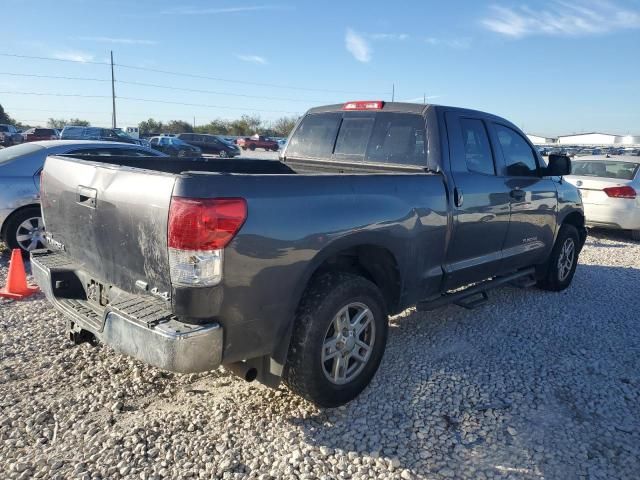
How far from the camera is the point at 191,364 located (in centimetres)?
244

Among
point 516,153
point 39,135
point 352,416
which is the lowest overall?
point 352,416

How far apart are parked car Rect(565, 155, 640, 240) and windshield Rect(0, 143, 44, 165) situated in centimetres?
921

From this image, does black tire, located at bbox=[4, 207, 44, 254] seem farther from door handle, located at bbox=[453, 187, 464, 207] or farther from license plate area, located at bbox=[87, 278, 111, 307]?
door handle, located at bbox=[453, 187, 464, 207]

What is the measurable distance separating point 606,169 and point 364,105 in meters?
7.73

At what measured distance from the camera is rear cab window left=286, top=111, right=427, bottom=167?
4.09 m

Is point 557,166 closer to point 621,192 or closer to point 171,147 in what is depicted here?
point 621,192

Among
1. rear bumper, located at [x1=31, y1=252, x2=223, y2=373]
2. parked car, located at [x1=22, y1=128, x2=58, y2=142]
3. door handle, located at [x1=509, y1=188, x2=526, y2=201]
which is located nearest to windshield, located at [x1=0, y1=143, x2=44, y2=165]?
rear bumper, located at [x1=31, y1=252, x2=223, y2=373]

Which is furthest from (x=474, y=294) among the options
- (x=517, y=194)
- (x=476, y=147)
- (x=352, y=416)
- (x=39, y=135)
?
(x=39, y=135)

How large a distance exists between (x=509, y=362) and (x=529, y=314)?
1.34 m

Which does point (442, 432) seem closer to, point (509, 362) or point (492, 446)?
point (492, 446)

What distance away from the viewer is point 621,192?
9047 millimetres

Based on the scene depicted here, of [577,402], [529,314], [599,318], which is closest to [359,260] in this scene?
[577,402]

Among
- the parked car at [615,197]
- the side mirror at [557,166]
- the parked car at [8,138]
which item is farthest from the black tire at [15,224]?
the parked car at [8,138]

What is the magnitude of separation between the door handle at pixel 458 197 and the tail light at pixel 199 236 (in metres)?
2.06
